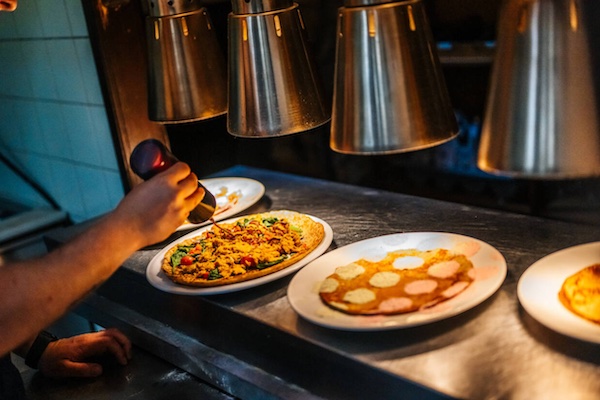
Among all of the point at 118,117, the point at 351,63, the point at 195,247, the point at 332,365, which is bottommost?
the point at 332,365

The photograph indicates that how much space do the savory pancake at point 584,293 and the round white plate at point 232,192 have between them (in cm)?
121

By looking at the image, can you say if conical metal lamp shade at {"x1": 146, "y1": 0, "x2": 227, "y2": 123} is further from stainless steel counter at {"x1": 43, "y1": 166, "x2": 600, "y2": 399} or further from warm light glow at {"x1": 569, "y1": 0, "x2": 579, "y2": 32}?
warm light glow at {"x1": 569, "y1": 0, "x2": 579, "y2": 32}

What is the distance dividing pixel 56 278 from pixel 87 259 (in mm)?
80

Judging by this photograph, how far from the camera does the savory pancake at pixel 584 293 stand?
1392 mm

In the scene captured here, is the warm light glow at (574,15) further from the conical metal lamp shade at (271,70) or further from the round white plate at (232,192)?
the round white plate at (232,192)

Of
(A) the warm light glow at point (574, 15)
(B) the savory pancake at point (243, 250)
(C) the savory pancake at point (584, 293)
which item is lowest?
(C) the savory pancake at point (584, 293)

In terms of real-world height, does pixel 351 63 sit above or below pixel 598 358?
above

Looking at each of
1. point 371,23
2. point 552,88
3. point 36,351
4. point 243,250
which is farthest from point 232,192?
point 552,88

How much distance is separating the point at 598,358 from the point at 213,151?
206 cm

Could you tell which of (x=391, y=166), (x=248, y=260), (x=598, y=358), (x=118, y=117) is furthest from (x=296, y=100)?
(x=118, y=117)

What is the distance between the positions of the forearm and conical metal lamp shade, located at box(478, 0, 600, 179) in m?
0.90

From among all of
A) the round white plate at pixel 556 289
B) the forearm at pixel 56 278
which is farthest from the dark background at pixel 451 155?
the forearm at pixel 56 278

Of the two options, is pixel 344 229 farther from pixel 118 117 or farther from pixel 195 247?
pixel 118 117

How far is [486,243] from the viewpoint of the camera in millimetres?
1824
